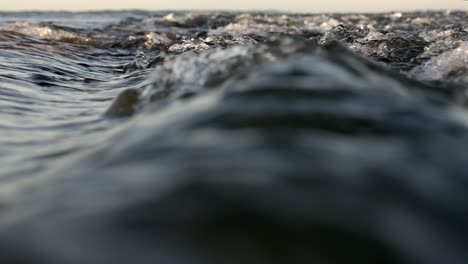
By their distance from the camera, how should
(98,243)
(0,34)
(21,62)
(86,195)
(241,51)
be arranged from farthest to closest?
(0,34)
(21,62)
(241,51)
(86,195)
(98,243)

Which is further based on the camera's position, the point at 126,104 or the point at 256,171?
the point at 126,104

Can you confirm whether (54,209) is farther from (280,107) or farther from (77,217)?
(280,107)

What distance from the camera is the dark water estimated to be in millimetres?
998

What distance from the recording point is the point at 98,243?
102cm

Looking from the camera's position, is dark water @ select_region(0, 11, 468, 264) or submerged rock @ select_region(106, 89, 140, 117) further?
submerged rock @ select_region(106, 89, 140, 117)

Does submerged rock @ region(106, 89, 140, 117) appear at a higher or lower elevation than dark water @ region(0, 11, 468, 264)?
lower

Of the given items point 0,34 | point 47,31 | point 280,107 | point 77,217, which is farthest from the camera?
point 47,31

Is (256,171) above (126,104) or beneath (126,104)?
above

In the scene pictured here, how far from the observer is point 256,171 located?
4.05ft

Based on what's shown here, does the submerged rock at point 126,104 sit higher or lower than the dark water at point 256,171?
lower

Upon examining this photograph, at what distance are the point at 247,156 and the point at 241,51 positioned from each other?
1123 mm

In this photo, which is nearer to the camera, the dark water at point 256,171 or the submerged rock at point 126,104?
the dark water at point 256,171

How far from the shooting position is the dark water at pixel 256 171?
100 cm

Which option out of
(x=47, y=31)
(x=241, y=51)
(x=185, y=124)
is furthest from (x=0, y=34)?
(x=185, y=124)
